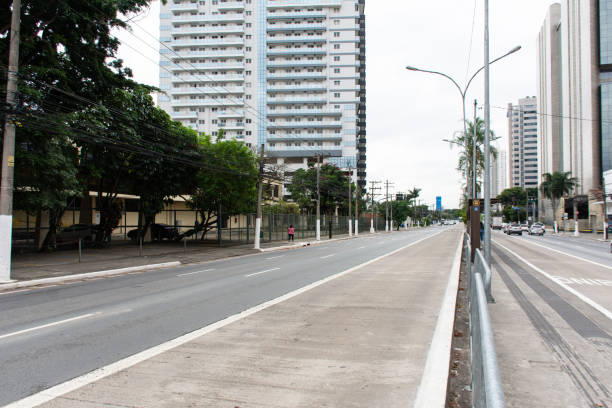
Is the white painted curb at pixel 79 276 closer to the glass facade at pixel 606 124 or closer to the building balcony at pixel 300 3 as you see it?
the glass facade at pixel 606 124

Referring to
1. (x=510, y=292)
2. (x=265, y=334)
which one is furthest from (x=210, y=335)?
(x=510, y=292)

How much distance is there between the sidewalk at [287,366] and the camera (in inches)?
172

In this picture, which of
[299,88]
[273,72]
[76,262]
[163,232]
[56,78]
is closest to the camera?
[76,262]

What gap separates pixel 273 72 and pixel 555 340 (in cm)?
10438

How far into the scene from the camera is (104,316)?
8453 mm

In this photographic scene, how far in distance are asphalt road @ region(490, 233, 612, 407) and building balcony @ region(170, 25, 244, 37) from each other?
101 metres

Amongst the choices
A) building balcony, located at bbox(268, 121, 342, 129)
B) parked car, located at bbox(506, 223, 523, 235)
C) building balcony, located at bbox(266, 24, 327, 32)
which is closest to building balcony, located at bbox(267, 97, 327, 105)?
building balcony, located at bbox(268, 121, 342, 129)

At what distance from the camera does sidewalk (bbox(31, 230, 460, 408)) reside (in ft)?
14.3

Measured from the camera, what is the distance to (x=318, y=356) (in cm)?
577

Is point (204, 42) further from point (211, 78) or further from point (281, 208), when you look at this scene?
point (281, 208)

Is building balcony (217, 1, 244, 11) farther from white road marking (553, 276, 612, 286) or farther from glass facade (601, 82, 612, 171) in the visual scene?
white road marking (553, 276, 612, 286)

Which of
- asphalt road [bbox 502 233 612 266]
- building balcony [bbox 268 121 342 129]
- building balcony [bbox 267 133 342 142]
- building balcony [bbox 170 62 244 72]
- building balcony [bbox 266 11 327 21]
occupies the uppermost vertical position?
building balcony [bbox 266 11 327 21]

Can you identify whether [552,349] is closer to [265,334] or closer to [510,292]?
[265,334]

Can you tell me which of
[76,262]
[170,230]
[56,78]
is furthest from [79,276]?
[170,230]
